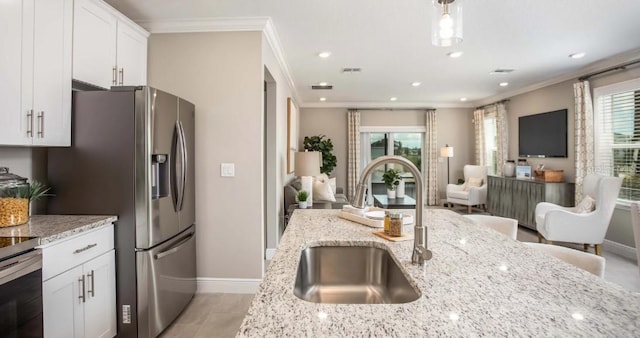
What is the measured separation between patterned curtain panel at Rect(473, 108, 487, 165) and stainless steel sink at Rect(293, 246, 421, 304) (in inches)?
270

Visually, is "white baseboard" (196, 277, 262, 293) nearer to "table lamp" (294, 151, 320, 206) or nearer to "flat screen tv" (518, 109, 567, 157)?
"table lamp" (294, 151, 320, 206)

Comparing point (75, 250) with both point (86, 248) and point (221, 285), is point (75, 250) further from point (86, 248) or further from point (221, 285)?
point (221, 285)

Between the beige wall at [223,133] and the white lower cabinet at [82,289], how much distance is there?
0.94m

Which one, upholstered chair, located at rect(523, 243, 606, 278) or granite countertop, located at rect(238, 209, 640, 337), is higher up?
granite countertop, located at rect(238, 209, 640, 337)

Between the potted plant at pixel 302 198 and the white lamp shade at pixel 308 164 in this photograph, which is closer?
the potted plant at pixel 302 198

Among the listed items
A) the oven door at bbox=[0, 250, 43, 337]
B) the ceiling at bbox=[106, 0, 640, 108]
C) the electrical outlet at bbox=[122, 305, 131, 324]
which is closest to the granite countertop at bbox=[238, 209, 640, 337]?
the oven door at bbox=[0, 250, 43, 337]

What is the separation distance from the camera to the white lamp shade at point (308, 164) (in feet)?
15.4

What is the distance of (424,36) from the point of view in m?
3.32

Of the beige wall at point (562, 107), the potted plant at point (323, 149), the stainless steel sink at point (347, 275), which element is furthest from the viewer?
the potted plant at point (323, 149)

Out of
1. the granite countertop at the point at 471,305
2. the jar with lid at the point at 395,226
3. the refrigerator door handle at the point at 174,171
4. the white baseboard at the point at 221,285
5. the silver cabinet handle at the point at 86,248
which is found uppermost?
the refrigerator door handle at the point at 174,171

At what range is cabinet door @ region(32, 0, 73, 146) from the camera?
185 cm

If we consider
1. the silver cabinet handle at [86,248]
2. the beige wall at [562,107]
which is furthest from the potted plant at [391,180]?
the silver cabinet handle at [86,248]

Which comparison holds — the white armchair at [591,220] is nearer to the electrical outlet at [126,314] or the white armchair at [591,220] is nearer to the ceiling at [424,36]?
the ceiling at [424,36]

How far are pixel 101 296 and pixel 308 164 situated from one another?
123 inches
